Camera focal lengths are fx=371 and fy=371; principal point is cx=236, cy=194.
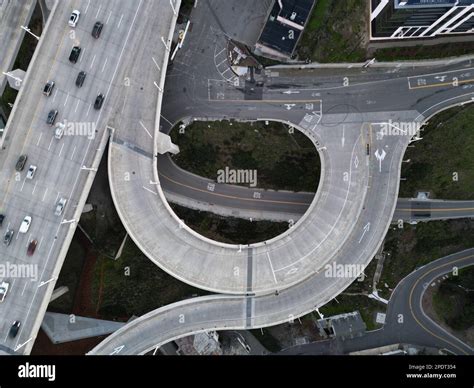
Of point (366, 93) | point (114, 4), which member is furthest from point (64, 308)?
point (366, 93)

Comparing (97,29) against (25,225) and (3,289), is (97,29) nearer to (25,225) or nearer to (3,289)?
(25,225)

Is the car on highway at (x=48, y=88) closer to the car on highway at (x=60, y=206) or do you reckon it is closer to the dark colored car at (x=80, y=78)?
the dark colored car at (x=80, y=78)

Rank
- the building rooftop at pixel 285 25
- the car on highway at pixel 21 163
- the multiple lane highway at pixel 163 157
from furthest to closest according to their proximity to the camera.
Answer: the building rooftop at pixel 285 25 < the multiple lane highway at pixel 163 157 < the car on highway at pixel 21 163

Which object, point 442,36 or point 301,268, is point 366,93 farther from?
point 301,268

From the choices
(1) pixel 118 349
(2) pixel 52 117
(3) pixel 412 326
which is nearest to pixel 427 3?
(3) pixel 412 326

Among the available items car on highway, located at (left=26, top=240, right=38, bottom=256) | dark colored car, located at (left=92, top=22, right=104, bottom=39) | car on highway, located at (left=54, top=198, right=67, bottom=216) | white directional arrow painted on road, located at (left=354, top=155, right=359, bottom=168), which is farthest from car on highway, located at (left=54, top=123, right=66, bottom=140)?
white directional arrow painted on road, located at (left=354, top=155, right=359, bottom=168)

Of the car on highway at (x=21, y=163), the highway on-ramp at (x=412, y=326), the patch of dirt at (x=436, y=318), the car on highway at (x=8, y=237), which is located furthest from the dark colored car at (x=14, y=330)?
the patch of dirt at (x=436, y=318)
